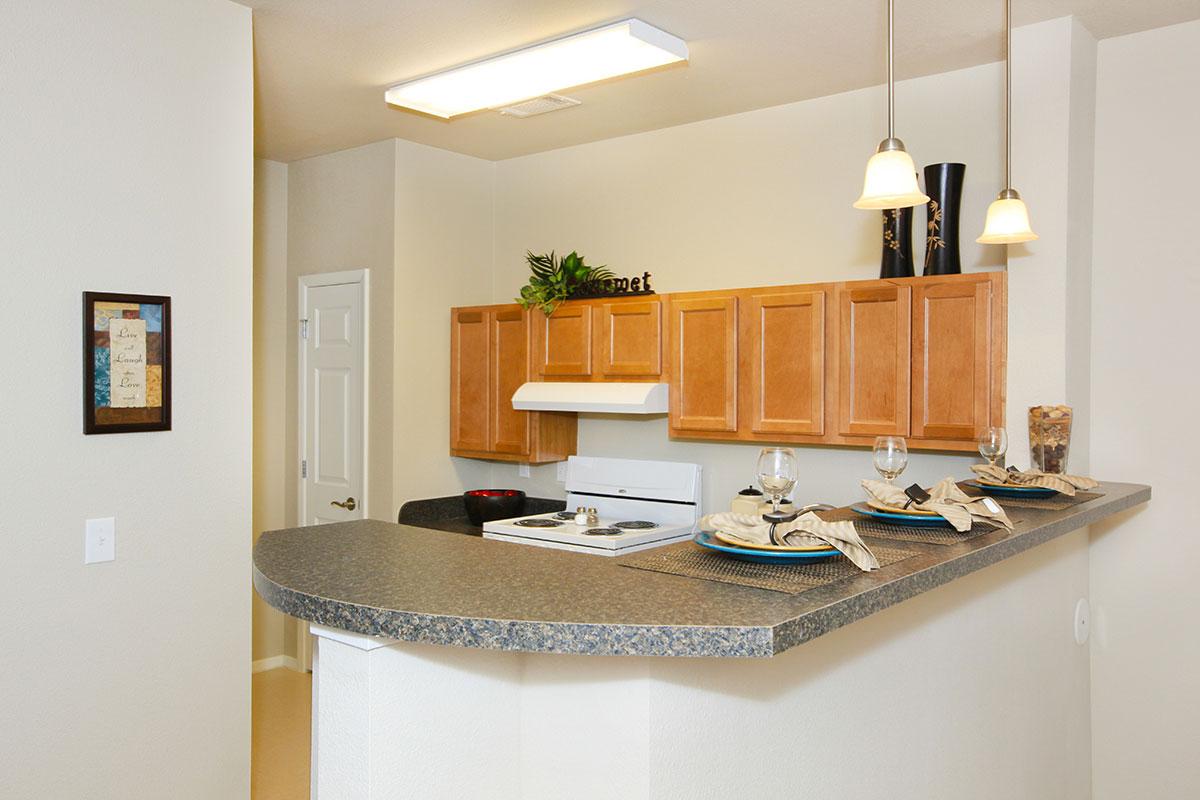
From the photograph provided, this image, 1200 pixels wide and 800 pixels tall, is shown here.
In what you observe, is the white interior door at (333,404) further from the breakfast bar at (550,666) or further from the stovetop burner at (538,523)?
the breakfast bar at (550,666)

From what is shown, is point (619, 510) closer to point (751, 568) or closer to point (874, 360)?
point (874, 360)

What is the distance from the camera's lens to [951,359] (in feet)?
10.8

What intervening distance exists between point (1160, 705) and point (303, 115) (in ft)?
14.2

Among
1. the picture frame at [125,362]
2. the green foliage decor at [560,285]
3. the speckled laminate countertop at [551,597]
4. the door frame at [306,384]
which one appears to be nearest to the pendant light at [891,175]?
the speckled laminate countertop at [551,597]

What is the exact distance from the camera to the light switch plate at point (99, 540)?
2637mm

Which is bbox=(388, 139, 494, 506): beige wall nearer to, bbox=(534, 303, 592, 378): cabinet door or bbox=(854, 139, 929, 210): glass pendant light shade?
bbox=(534, 303, 592, 378): cabinet door

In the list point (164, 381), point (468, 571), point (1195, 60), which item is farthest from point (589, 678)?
point (1195, 60)

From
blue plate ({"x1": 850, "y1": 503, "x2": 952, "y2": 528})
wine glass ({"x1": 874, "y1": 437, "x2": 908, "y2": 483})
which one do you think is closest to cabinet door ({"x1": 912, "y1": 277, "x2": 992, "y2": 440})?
wine glass ({"x1": 874, "y1": 437, "x2": 908, "y2": 483})

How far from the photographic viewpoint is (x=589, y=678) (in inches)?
61.7

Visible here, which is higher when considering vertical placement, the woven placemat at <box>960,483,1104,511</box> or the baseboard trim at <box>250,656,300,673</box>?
the woven placemat at <box>960,483,1104,511</box>

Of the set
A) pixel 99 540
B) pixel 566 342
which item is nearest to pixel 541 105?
pixel 566 342

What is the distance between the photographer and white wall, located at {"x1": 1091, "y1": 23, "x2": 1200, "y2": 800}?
3.23 m

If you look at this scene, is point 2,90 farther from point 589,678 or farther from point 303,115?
point 589,678

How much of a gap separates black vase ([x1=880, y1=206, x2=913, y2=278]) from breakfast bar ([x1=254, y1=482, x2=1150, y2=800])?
182cm
